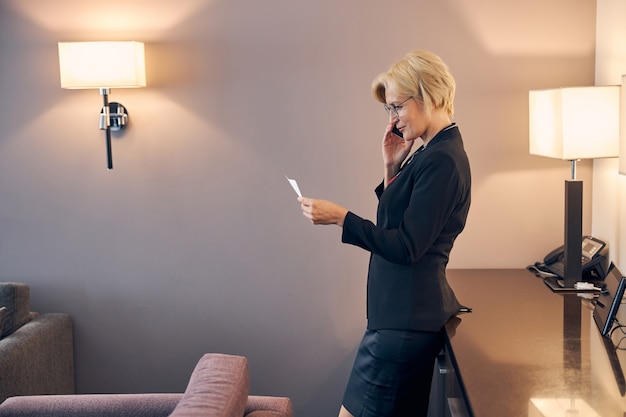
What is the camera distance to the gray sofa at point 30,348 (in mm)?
3188

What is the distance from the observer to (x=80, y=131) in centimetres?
368

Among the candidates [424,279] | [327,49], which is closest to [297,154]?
[327,49]

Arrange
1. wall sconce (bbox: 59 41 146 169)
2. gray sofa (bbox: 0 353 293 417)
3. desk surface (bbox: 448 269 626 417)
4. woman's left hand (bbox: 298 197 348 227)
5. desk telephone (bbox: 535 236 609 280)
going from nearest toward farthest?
desk surface (bbox: 448 269 626 417) < gray sofa (bbox: 0 353 293 417) < woman's left hand (bbox: 298 197 348 227) < desk telephone (bbox: 535 236 609 280) < wall sconce (bbox: 59 41 146 169)

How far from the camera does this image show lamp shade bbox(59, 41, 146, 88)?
341 cm

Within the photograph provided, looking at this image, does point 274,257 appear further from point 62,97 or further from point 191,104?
point 62,97

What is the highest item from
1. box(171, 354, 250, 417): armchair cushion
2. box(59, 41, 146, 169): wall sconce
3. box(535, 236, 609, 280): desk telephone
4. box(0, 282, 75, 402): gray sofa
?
box(59, 41, 146, 169): wall sconce

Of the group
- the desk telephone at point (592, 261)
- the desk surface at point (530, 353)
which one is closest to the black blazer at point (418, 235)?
the desk surface at point (530, 353)

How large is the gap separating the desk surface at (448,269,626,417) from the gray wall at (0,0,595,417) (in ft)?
2.21

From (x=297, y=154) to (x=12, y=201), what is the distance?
1.33 metres

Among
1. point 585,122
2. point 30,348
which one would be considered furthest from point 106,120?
point 585,122

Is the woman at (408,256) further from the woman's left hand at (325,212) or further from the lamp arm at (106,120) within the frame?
the lamp arm at (106,120)

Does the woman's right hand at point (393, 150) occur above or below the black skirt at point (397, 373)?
above

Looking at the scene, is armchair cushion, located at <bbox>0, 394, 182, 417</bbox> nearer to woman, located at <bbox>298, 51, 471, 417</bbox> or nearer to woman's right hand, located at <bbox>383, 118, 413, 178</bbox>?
woman, located at <bbox>298, 51, 471, 417</bbox>

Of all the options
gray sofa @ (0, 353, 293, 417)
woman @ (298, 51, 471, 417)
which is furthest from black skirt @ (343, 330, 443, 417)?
gray sofa @ (0, 353, 293, 417)
